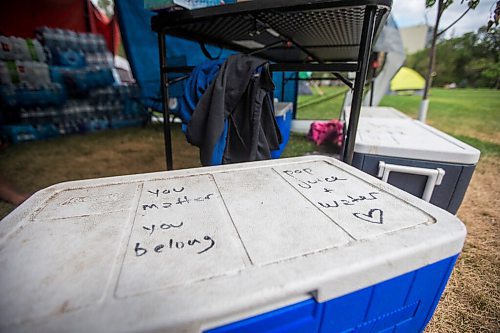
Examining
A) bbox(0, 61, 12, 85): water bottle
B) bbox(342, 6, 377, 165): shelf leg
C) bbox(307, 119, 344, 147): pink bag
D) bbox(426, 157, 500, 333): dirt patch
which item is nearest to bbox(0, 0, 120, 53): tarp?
bbox(0, 61, 12, 85): water bottle

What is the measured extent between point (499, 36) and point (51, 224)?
4.33 m

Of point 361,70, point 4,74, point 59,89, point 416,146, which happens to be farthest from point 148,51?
point 416,146

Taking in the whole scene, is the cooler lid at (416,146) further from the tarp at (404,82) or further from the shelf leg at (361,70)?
the tarp at (404,82)

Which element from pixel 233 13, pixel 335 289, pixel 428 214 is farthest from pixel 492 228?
pixel 233 13

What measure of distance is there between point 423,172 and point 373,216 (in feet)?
1.55

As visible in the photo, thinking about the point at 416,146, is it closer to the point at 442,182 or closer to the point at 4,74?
the point at 442,182

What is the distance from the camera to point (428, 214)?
0.44 m

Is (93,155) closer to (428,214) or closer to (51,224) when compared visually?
(51,224)

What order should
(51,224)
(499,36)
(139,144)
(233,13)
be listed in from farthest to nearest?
(499,36) → (139,144) → (233,13) → (51,224)

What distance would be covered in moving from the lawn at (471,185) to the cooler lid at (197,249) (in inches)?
20.6

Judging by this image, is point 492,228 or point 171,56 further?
point 171,56

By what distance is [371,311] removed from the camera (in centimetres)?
36

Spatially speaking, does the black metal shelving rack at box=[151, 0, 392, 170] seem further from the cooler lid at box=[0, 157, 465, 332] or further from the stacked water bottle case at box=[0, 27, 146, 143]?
the stacked water bottle case at box=[0, 27, 146, 143]

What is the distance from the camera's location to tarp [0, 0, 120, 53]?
3.28 metres
